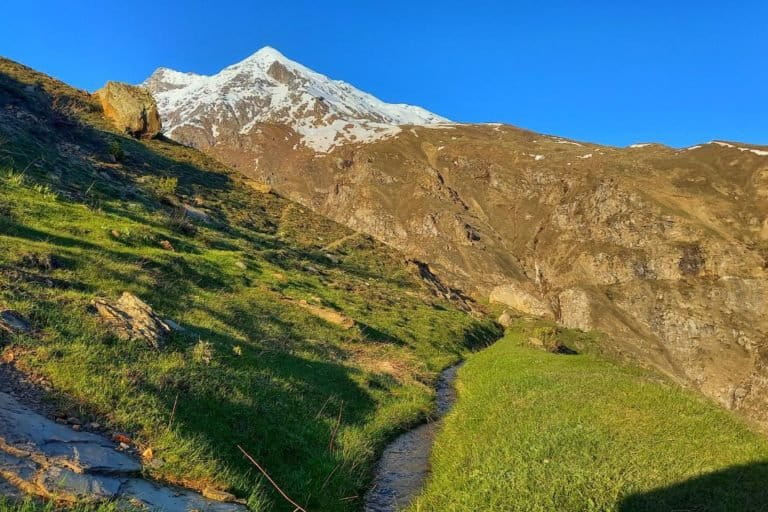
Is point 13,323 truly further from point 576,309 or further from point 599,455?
point 576,309

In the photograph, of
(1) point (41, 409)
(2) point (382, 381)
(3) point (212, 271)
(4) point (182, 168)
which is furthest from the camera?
(4) point (182, 168)

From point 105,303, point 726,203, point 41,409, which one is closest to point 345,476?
point 41,409

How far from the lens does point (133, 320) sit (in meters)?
14.2

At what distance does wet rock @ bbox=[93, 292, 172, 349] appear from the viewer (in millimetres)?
13406

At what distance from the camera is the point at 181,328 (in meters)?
16.6

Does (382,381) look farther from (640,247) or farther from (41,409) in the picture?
(640,247)

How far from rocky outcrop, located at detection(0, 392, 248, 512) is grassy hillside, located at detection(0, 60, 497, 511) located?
2.11ft

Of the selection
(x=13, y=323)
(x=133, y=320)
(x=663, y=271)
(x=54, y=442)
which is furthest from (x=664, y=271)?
(x=54, y=442)

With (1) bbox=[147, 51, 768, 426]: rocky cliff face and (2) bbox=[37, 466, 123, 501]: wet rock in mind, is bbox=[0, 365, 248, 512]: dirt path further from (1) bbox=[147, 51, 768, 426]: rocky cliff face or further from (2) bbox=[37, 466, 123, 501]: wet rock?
(1) bbox=[147, 51, 768, 426]: rocky cliff face

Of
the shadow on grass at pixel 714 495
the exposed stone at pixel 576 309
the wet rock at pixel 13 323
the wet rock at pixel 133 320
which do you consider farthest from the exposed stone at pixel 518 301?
the wet rock at pixel 13 323

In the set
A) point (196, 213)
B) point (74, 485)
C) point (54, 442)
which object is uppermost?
point (196, 213)

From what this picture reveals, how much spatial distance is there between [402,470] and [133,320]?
955cm

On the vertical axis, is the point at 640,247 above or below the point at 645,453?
above

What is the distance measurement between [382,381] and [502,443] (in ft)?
32.0
